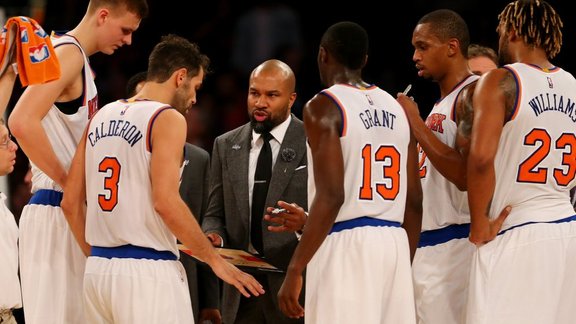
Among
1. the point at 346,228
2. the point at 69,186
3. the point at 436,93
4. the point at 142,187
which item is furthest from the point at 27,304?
the point at 436,93

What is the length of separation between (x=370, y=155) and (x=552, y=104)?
1.05 meters

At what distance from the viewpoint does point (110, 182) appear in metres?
4.77

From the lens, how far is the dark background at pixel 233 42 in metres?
9.89

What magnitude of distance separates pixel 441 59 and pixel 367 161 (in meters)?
1.12

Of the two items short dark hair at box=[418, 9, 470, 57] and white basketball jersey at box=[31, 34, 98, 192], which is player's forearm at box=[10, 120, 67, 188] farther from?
short dark hair at box=[418, 9, 470, 57]

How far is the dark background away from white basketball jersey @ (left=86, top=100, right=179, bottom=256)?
188 inches

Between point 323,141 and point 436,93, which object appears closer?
point 323,141

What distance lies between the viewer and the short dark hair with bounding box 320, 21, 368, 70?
487 centimetres

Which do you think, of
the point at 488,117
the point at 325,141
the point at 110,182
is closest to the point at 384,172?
the point at 325,141

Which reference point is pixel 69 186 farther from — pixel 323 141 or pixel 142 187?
pixel 323 141

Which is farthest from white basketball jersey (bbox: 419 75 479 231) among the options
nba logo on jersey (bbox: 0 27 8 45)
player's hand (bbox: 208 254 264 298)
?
nba logo on jersey (bbox: 0 27 8 45)

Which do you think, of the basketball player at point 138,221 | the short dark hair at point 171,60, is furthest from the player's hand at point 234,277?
the short dark hair at point 171,60

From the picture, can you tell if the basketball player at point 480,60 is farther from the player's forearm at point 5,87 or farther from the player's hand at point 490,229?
the player's forearm at point 5,87

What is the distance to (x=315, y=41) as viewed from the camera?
10.5m
